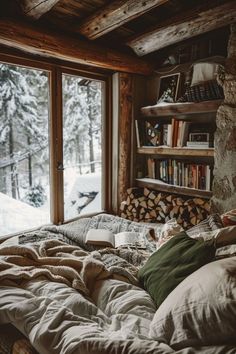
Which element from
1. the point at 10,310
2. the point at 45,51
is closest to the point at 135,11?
the point at 45,51

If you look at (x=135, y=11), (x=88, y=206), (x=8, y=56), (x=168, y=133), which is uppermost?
(x=135, y=11)

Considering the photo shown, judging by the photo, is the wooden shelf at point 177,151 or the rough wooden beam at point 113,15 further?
the wooden shelf at point 177,151

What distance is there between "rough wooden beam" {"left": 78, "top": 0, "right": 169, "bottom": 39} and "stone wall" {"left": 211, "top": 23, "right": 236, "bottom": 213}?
91 cm

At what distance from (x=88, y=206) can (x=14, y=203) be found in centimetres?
97

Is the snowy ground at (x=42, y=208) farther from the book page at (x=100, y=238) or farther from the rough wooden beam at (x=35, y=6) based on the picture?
the rough wooden beam at (x=35, y=6)

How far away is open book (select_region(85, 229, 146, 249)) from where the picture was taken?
2.09 m

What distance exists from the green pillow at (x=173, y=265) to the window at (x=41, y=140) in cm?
192

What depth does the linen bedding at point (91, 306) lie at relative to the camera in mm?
937

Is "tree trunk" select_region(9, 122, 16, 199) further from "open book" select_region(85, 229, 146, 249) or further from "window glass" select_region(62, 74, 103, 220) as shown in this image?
"open book" select_region(85, 229, 146, 249)

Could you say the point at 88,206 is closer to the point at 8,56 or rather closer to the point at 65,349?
the point at 8,56

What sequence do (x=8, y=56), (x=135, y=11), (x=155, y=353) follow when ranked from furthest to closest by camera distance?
(x=8, y=56) → (x=135, y=11) → (x=155, y=353)

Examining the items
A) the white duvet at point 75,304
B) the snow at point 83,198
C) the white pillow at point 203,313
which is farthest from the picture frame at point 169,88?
the white pillow at point 203,313

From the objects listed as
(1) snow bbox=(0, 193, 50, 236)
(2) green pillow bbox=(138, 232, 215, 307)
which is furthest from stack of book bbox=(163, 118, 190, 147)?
(2) green pillow bbox=(138, 232, 215, 307)

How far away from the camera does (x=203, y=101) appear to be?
2992 mm
